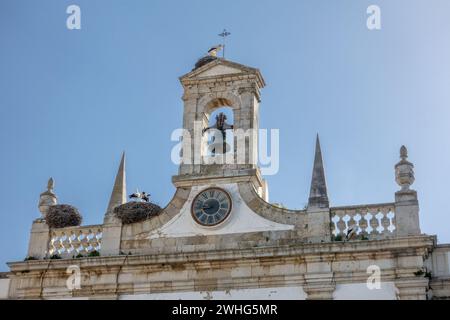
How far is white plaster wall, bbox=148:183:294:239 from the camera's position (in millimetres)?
17703

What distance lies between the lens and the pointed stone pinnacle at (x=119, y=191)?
18.9 m

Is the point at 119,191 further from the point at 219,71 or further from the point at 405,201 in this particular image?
the point at 405,201

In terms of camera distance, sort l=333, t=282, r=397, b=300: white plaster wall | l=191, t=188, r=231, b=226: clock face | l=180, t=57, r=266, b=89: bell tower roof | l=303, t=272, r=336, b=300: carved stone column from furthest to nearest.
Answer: l=180, t=57, r=266, b=89: bell tower roof → l=191, t=188, r=231, b=226: clock face → l=303, t=272, r=336, b=300: carved stone column → l=333, t=282, r=397, b=300: white plaster wall

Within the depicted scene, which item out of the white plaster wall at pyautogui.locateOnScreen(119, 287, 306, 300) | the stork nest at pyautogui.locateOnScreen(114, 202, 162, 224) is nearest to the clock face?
the stork nest at pyautogui.locateOnScreen(114, 202, 162, 224)

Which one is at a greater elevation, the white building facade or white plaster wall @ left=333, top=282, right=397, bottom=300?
the white building facade

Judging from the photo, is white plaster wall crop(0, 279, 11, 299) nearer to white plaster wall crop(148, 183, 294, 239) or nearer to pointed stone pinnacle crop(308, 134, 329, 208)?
white plaster wall crop(148, 183, 294, 239)

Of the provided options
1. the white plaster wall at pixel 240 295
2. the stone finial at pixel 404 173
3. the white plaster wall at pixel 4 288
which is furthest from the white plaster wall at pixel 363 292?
the white plaster wall at pixel 4 288

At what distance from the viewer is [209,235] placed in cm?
1786

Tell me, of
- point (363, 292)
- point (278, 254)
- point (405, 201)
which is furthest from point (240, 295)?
point (405, 201)

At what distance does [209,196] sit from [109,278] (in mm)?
2488

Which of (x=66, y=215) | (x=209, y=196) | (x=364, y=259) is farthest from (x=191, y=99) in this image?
(x=364, y=259)

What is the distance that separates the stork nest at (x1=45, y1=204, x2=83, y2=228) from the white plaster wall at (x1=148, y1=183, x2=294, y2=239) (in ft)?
5.75

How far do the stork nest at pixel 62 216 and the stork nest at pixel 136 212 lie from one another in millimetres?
956
